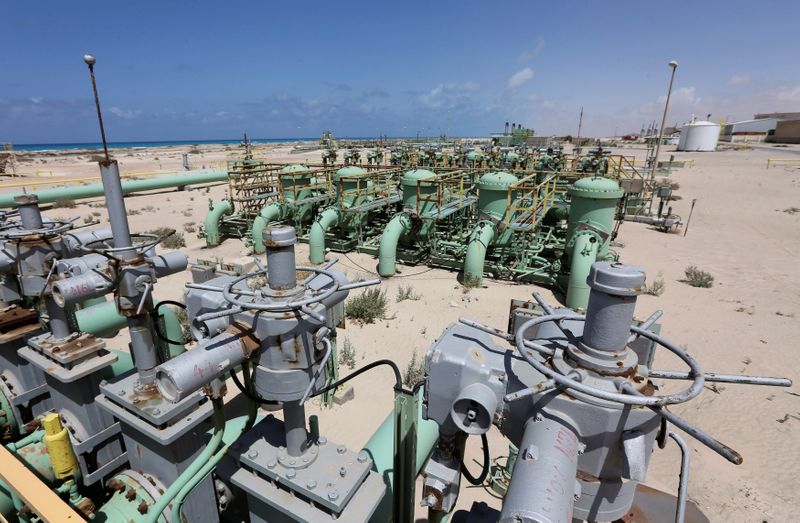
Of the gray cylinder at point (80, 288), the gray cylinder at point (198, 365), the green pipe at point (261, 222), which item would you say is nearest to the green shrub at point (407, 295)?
the green pipe at point (261, 222)

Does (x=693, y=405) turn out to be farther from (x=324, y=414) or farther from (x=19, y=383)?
(x=19, y=383)

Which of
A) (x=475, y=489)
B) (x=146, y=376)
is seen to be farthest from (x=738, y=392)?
(x=146, y=376)

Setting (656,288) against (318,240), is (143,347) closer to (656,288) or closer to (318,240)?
(318,240)

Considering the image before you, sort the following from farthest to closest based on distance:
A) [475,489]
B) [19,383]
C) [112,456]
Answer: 1. [475,489]
2. [19,383]
3. [112,456]

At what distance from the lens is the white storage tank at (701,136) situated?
5734 centimetres

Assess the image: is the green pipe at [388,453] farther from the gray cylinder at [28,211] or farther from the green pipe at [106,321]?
the gray cylinder at [28,211]

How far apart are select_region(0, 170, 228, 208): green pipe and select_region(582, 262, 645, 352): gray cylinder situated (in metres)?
10.1

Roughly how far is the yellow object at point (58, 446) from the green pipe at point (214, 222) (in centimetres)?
1194

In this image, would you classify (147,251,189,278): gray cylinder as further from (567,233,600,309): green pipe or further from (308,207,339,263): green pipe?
(308,207,339,263): green pipe

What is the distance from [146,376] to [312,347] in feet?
4.87

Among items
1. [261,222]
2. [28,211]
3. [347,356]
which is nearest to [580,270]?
[347,356]

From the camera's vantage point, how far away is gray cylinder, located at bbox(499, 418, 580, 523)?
41.0 inches

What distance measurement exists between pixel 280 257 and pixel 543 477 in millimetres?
1369

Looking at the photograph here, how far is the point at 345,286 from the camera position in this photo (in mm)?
1988
